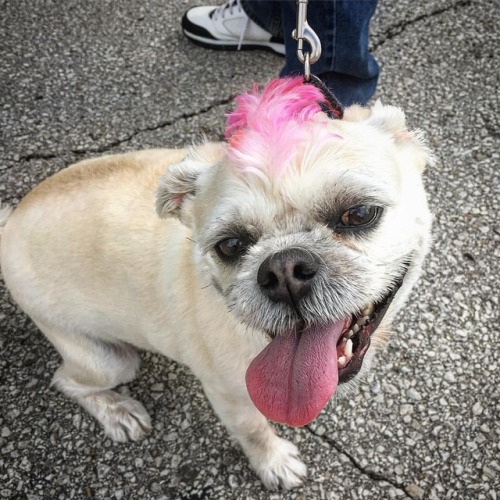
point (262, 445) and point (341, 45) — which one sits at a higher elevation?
point (341, 45)

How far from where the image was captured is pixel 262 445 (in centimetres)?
233

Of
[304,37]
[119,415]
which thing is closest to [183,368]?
[119,415]

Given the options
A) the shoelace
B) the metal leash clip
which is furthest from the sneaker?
the metal leash clip

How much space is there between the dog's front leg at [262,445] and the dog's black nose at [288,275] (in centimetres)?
78

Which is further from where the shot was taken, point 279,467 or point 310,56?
point 279,467

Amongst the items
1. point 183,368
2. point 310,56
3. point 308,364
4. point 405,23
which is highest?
point 310,56

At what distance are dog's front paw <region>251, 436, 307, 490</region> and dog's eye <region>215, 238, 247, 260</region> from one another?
3.59 ft

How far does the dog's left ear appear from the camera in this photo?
1859mm

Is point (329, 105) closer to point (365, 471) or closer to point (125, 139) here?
point (365, 471)

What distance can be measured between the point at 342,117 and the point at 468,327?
4.54 feet

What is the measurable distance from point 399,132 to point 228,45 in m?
2.43

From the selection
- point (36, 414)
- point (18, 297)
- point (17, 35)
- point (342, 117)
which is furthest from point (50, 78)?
point (342, 117)

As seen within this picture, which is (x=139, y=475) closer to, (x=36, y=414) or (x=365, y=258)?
(x=36, y=414)

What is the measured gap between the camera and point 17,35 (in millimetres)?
4098
